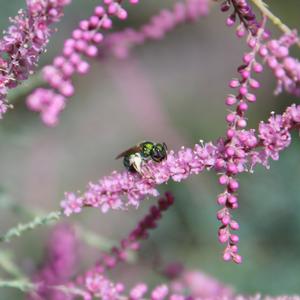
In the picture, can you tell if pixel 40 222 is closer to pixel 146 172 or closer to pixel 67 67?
pixel 146 172

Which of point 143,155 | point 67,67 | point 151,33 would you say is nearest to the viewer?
point 67,67

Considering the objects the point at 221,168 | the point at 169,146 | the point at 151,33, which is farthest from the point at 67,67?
the point at 169,146

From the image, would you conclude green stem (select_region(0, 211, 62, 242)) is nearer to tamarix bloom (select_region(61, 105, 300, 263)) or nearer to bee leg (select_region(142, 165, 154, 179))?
tamarix bloom (select_region(61, 105, 300, 263))

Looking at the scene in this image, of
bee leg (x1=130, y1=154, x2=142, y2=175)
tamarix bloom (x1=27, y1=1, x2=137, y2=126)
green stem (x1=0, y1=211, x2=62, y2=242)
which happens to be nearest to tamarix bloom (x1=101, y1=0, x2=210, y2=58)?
bee leg (x1=130, y1=154, x2=142, y2=175)

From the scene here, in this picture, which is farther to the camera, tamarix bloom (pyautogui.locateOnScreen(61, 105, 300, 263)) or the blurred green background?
the blurred green background

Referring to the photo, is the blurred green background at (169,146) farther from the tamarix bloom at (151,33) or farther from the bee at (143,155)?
the bee at (143,155)

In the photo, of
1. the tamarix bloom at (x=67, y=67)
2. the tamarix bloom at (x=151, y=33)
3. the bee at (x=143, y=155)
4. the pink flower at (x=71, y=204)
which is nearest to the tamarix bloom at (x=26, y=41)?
the tamarix bloom at (x=67, y=67)

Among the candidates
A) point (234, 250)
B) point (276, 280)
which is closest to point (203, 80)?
point (276, 280)
